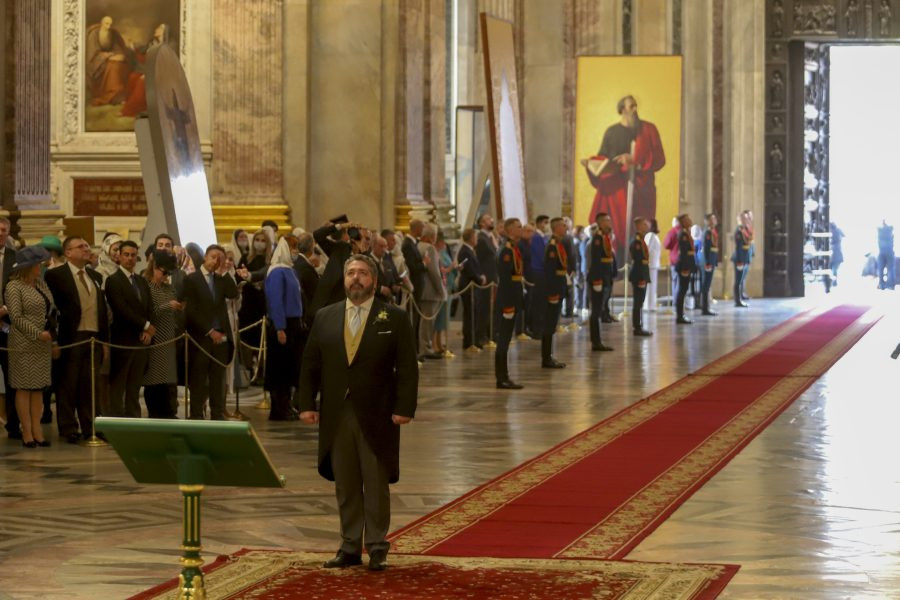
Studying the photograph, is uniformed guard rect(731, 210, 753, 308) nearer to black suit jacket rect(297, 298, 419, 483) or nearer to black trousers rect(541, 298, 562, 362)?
black trousers rect(541, 298, 562, 362)

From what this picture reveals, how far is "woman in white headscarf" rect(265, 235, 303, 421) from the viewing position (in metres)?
15.4

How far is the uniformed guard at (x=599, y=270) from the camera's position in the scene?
917 inches

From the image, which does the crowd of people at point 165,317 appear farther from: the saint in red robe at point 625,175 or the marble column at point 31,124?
the saint in red robe at point 625,175

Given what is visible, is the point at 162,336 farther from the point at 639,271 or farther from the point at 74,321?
the point at 639,271

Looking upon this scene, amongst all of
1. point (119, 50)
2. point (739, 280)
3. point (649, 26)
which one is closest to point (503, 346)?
point (119, 50)

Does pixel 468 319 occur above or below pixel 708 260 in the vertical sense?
below

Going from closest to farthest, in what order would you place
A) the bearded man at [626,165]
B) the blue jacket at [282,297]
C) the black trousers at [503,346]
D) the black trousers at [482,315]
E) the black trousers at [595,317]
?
1. the blue jacket at [282,297]
2. the black trousers at [503,346]
3. the black trousers at [595,317]
4. the black trousers at [482,315]
5. the bearded man at [626,165]

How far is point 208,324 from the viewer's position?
14.6 metres

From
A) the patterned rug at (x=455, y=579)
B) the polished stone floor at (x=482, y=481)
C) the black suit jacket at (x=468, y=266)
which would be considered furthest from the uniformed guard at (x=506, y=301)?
the patterned rug at (x=455, y=579)

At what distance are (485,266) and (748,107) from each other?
18.2 m

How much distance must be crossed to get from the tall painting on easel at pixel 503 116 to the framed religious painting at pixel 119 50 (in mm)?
Answer: 4160

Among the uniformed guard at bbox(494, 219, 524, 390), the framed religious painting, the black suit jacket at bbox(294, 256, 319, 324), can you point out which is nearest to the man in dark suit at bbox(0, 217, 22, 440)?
the black suit jacket at bbox(294, 256, 319, 324)

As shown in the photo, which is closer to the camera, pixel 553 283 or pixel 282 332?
pixel 282 332

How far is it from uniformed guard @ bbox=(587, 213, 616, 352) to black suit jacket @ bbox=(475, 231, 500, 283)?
4.05 ft
